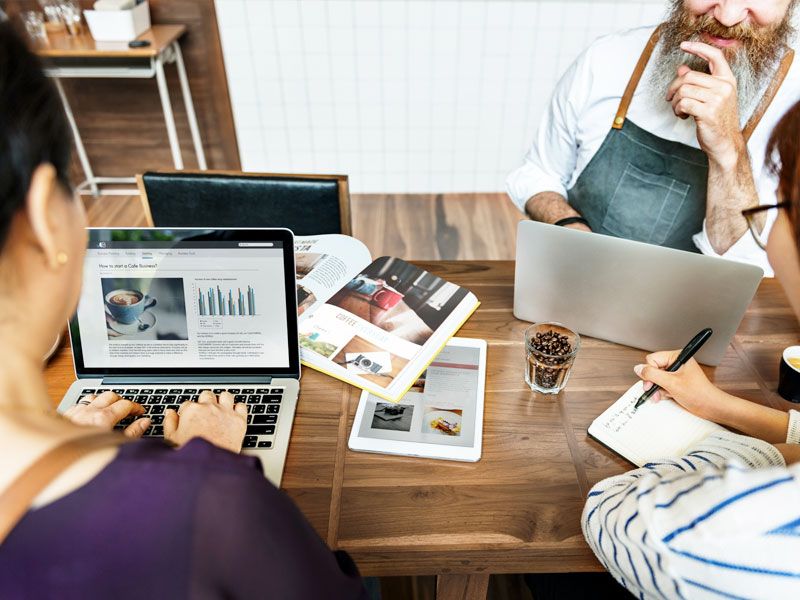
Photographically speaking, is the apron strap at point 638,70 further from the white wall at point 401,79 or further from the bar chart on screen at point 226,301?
the white wall at point 401,79

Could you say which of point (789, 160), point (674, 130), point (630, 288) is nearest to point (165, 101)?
point (674, 130)

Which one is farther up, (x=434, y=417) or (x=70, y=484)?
(x=70, y=484)

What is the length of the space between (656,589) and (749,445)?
27 centimetres

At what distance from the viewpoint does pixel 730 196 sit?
133cm

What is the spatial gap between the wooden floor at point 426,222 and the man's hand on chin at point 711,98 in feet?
5.12

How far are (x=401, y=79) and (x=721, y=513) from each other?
2.75 metres

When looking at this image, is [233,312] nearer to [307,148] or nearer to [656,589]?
[656,589]

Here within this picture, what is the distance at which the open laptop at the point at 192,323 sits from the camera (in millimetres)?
860

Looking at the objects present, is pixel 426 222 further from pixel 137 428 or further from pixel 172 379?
pixel 137 428

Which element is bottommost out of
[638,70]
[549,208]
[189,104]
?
[189,104]

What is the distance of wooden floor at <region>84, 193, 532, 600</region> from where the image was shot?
2.89 meters

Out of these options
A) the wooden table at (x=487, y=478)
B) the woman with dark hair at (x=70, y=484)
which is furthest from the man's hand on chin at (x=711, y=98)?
the woman with dark hair at (x=70, y=484)

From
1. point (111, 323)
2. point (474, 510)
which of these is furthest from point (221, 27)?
point (474, 510)

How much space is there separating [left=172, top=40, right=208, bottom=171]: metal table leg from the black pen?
2.78 m
